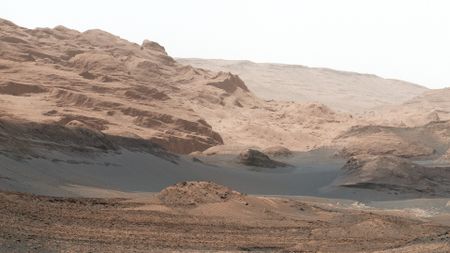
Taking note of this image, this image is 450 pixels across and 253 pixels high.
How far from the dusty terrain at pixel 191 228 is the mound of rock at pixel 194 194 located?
34 millimetres

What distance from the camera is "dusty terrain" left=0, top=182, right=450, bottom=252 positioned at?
1323 centimetres

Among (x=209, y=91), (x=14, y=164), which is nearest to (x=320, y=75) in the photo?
(x=209, y=91)

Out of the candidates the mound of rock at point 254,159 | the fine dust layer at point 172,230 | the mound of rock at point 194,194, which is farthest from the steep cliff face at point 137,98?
the fine dust layer at point 172,230

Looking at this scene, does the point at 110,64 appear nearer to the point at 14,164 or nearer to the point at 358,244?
the point at 14,164

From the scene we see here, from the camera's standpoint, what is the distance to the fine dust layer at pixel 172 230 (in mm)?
13055

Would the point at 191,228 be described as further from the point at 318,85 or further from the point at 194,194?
the point at 318,85

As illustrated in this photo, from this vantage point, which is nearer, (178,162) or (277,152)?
(178,162)

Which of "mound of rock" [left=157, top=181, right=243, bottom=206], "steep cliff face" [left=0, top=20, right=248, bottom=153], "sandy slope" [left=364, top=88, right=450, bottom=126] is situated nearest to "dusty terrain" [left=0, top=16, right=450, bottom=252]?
"mound of rock" [left=157, top=181, right=243, bottom=206]

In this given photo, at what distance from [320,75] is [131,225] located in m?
154

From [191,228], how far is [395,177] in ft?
71.5

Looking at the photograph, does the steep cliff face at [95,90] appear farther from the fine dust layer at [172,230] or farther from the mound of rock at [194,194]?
the fine dust layer at [172,230]

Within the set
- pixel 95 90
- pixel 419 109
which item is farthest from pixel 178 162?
pixel 419 109

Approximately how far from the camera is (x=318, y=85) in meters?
155

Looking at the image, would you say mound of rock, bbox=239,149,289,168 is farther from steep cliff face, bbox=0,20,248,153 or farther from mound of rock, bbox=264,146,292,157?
mound of rock, bbox=264,146,292,157
